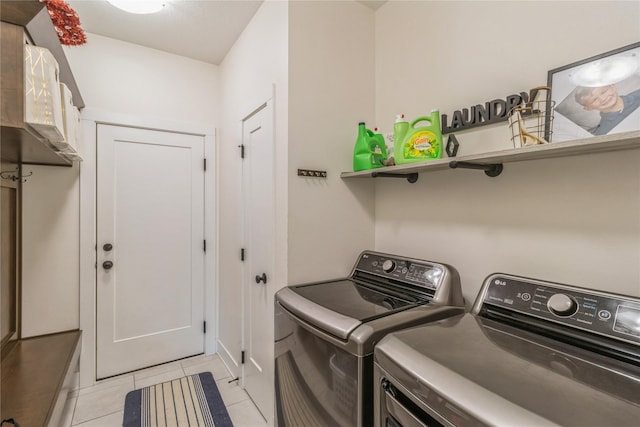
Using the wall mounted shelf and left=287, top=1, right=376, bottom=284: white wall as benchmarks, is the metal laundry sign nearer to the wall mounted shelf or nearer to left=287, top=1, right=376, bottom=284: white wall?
the wall mounted shelf

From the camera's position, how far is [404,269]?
4.74 feet

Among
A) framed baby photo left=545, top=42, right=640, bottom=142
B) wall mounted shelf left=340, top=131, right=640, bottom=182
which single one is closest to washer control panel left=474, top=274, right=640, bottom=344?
wall mounted shelf left=340, top=131, right=640, bottom=182

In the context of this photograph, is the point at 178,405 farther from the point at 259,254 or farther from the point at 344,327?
the point at 344,327

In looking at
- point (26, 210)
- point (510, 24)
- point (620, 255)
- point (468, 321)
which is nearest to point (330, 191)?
point (468, 321)

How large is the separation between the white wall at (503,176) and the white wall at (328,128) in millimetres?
130

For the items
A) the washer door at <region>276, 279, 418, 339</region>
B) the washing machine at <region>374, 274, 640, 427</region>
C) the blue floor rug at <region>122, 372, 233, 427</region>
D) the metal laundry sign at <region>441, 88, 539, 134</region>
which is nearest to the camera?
the washing machine at <region>374, 274, 640, 427</region>

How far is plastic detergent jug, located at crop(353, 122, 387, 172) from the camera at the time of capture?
1.66 m

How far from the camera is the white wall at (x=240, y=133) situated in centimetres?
170

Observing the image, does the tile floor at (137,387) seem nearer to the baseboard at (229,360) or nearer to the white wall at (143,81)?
the baseboard at (229,360)

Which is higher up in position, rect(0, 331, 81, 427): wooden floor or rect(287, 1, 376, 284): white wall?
rect(287, 1, 376, 284): white wall

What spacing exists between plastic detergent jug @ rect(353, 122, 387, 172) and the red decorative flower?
1.59 meters

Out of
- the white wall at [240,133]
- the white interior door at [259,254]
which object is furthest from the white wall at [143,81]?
the white interior door at [259,254]

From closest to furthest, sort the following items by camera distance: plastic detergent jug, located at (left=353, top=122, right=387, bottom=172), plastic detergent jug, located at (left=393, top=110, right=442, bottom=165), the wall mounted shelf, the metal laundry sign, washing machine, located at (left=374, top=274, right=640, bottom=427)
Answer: washing machine, located at (left=374, top=274, right=640, bottom=427)
the wall mounted shelf
the metal laundry sign
plastic detergent jug, located at (left=393, top=110, right=442, bottom=165)
plastic detergent jug, located at (left=353, top=122, right=387, bottom=172)

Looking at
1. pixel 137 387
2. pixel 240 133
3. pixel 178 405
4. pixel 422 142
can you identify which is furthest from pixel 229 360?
pixel 422 142
